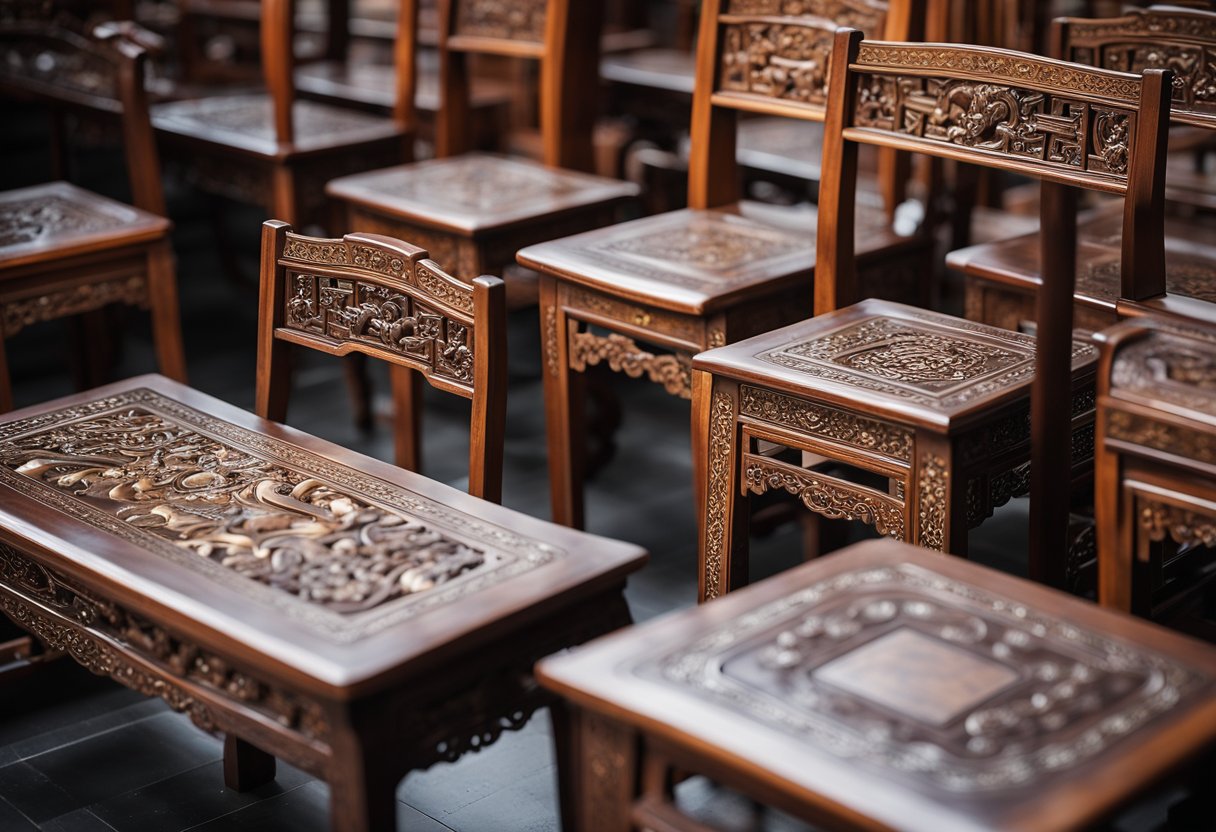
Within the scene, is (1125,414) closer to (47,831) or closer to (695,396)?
(695,396)

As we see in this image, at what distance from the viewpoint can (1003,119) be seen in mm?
2102

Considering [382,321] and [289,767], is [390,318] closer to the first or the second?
[382,321]

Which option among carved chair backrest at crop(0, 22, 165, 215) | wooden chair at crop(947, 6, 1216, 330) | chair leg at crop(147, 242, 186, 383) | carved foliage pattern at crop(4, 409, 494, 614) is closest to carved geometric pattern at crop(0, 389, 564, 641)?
carved foliage pattern at crop(4, 409, 494, 614)

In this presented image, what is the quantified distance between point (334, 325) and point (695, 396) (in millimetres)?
605

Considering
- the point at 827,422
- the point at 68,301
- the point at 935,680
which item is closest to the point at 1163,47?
the point at 827,422

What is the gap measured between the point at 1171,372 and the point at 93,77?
2880mm

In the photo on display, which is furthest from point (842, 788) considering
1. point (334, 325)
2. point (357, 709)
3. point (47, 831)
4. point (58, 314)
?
point (58, 314)

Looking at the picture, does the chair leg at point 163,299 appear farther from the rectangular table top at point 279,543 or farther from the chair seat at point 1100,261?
the chair seat at point 1100,261

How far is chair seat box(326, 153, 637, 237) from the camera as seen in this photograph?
2.85 m

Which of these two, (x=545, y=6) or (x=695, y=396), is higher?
(x=545, y=6)

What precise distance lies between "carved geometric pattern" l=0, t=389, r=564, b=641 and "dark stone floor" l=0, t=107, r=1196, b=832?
1.69 feet

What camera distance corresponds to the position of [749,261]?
253 centimetres

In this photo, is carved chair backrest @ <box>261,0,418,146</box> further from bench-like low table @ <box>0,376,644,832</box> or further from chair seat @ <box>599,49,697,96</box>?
bench-like low table @ <box>0,376,644,832</box>

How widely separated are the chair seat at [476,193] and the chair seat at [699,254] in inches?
7.8
